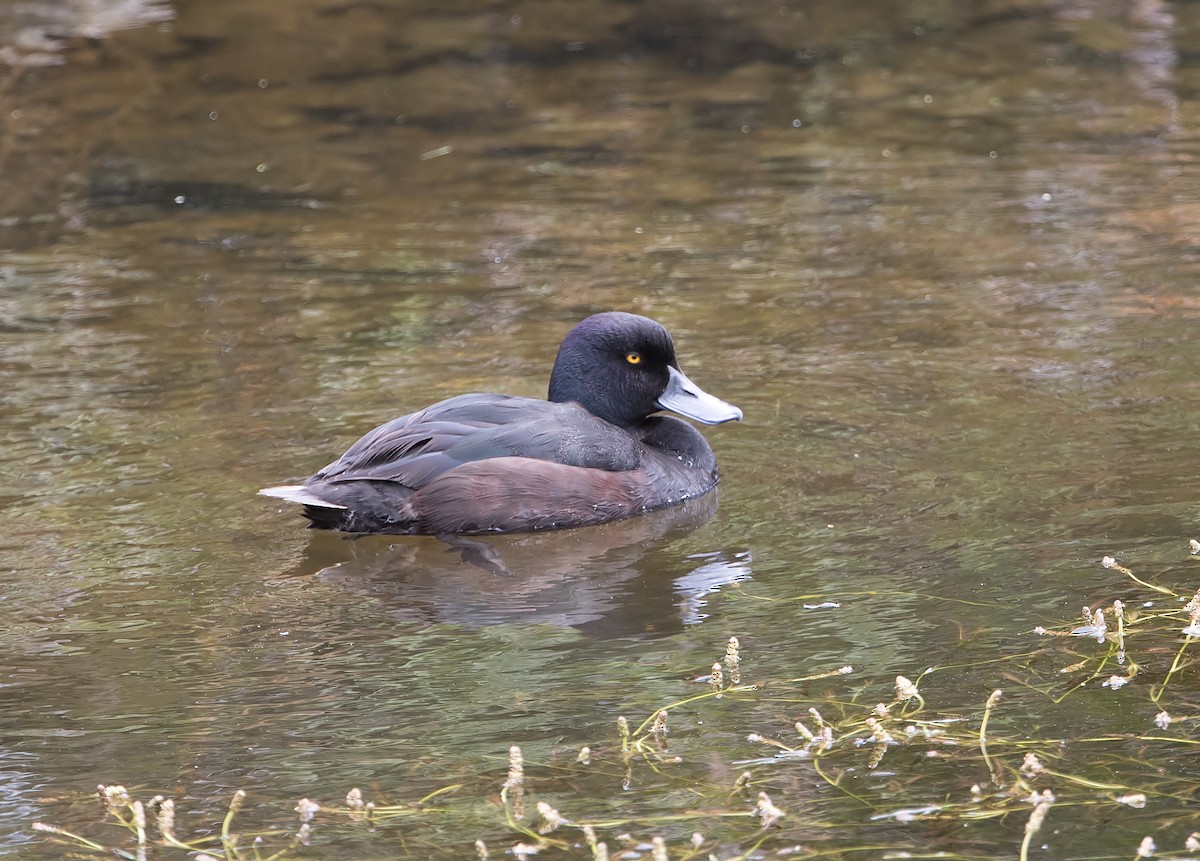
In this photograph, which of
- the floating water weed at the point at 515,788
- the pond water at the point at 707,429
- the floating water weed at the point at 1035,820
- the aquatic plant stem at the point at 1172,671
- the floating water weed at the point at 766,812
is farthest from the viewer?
the aquatic plant stem at the point at 1172,671

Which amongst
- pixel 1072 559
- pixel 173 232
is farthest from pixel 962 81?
pixel 1072 559

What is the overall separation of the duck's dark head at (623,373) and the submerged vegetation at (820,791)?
9.26ft

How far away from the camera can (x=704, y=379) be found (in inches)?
362

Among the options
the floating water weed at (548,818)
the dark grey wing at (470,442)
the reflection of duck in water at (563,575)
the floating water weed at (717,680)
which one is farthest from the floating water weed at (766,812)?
the dark grey wing at (470,442)

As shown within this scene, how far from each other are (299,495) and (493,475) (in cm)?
85

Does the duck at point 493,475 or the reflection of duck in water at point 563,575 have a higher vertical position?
the duck at point 493,475

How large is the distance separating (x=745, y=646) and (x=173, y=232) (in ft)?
26.6

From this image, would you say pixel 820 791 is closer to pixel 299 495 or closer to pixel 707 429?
pixel 299 495

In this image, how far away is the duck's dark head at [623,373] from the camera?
26.8ft

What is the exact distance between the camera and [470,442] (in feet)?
24.8

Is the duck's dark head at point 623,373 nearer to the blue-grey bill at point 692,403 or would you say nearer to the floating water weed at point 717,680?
the blue-grey bill at point 692,403

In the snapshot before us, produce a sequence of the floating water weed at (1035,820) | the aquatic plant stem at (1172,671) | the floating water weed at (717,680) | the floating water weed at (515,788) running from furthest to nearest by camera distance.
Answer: the floating water weed at (717,680), the aquatic plant stem at (1172,671), the floating water weed at (515,788), the floating water weed at (1035,820)

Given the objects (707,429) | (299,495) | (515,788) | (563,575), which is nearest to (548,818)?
(515,788)

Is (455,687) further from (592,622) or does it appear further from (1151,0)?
(1151,0)
